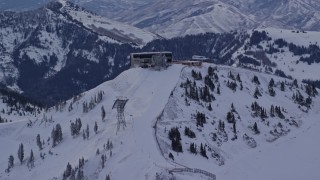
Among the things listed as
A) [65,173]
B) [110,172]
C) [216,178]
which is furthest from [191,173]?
[65,173]

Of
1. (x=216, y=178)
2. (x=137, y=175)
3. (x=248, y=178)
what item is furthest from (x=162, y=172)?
(x=248, y=178)

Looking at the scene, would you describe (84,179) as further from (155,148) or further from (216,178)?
(216,178)

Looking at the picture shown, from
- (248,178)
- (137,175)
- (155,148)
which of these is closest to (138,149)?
(155,148)

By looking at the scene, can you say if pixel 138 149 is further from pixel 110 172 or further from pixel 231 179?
pixel 231 179

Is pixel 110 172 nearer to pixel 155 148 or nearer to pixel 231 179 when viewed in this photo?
pixel 155 148

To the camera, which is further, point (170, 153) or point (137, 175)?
point (170, 153)

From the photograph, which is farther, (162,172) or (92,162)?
(92,162)

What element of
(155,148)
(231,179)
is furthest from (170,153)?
(231,179)
